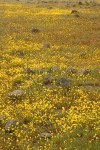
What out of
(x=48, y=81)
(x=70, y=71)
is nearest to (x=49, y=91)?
(x=48, y=81)

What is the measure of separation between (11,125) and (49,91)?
444 centimetres

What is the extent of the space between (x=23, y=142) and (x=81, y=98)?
5.11 m

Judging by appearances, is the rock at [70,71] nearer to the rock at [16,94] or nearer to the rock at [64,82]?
the rock at [64,82]

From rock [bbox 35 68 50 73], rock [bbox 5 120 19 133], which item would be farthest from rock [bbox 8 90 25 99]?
rock [bbox 35 68 50 73]

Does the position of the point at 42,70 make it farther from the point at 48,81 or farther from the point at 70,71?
the point at 48,81

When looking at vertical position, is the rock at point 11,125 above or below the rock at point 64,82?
above

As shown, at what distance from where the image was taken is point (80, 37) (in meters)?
36.3

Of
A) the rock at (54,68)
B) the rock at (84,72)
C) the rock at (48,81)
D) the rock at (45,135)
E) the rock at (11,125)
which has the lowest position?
the rock at (54,68)

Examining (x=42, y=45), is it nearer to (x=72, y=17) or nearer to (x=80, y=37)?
(x=80, y=37)

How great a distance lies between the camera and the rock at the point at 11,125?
14930 mm

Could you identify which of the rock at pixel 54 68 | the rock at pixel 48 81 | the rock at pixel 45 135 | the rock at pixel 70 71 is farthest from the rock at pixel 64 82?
the rock at pixel 45 135

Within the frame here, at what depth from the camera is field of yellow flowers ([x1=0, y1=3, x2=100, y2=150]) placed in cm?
1419

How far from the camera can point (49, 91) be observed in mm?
19188

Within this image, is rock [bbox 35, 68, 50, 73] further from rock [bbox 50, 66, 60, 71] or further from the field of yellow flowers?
rock [bbox 50, 66, 60, 71]
